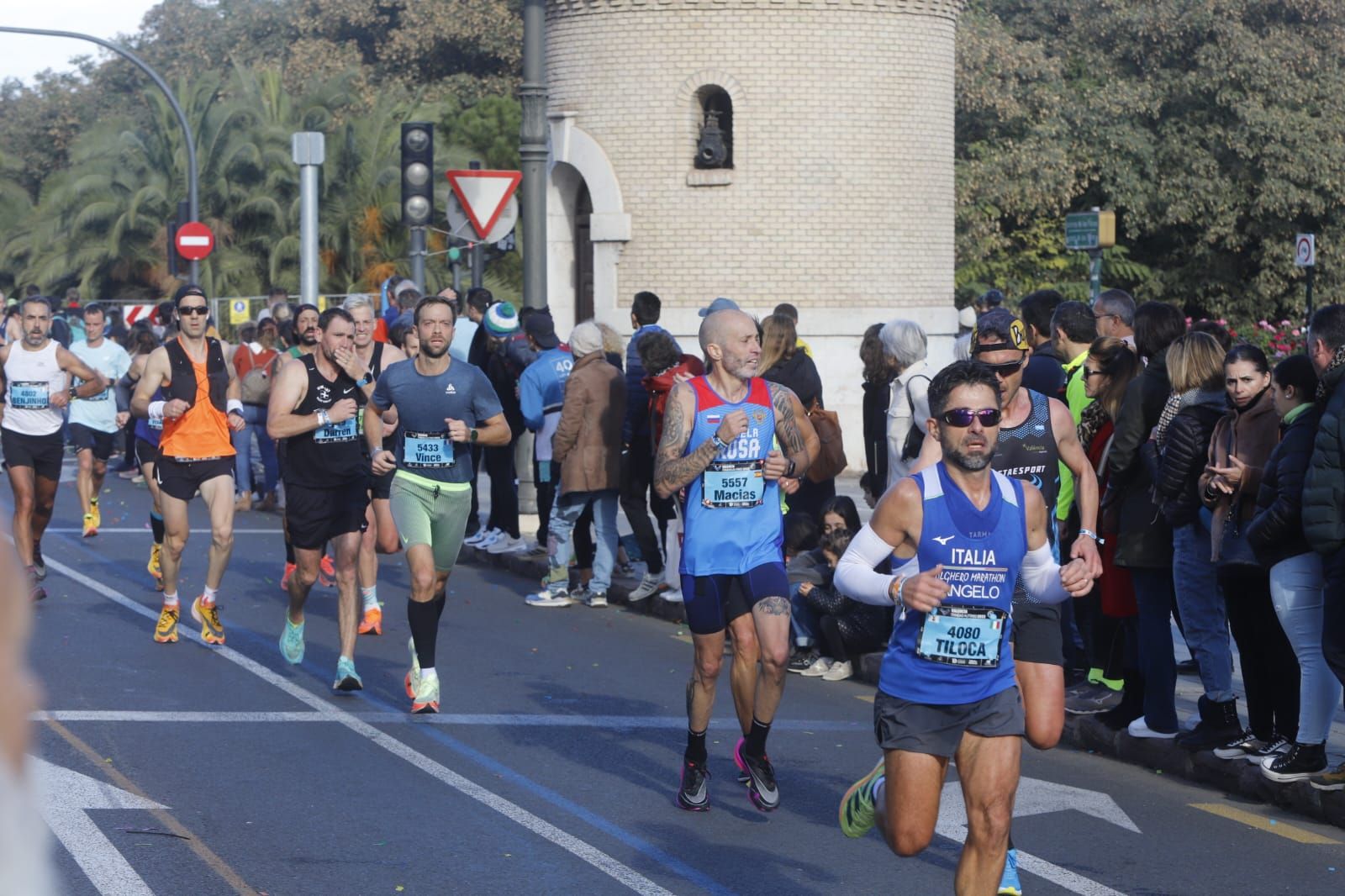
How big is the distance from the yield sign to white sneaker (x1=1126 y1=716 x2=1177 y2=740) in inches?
402

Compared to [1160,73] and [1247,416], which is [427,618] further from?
[1160,73]

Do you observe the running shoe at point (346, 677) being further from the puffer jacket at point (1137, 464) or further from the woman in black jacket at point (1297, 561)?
the woman in black jacket at point (1297, 561)

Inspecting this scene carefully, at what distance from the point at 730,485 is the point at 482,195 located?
10256mm

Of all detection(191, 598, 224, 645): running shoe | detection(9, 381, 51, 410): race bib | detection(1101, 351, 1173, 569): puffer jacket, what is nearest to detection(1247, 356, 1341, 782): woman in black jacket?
detection(1101, 351, 1173, 569): puffer jacket

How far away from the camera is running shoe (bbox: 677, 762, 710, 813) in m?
7.22

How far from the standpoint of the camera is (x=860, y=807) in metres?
5.52

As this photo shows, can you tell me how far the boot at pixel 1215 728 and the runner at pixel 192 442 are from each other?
5.84 meters

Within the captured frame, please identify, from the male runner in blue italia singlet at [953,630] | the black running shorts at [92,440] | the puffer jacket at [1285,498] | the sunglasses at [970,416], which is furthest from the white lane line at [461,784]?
the black running shorts at [92,440]

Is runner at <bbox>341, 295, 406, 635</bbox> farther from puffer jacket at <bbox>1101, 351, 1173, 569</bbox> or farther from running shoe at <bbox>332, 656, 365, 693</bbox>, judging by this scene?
puffer jacket at <bbox>1101, 351, 1173, 569</bbox>

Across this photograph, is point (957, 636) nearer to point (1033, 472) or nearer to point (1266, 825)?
point (1033, 472)

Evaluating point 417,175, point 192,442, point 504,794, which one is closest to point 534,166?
point 417,175

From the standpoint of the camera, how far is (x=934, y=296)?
76.6 feet

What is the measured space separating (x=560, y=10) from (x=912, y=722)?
1870 cm

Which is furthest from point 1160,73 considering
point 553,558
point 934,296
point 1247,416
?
Answer: point 1247,416
